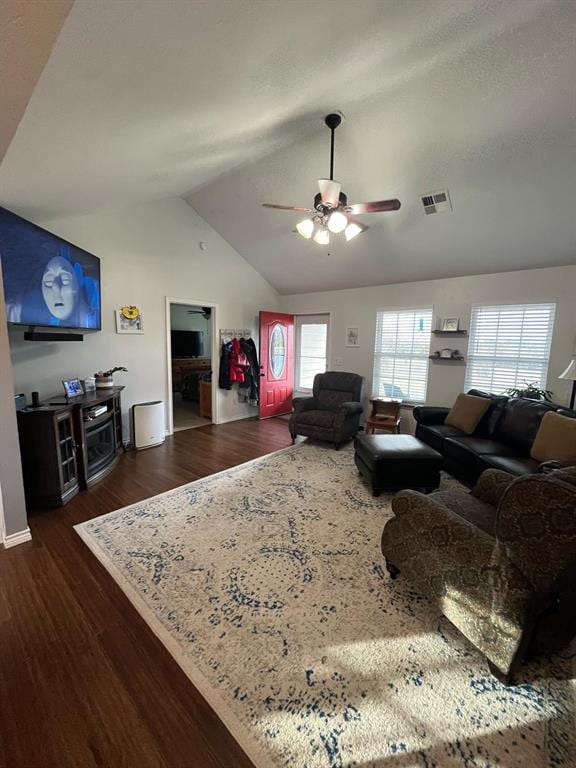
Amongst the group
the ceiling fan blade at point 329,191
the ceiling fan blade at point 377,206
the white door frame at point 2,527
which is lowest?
the white door frame at point 2,527

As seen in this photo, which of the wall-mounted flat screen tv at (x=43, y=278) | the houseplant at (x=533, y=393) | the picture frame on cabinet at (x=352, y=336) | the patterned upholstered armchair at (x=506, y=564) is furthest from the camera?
the picture frame on cabinet at (x=352, y=336)

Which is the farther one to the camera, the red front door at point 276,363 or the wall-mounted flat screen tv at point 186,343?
the wall-mounted flat screen tv at point 186,343

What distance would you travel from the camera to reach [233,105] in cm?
201

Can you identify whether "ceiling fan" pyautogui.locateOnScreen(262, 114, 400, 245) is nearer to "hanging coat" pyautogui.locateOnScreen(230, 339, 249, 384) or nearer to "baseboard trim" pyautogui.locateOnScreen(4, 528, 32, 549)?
"hanging coat" pyautogui.locateOnScreen(230, 339, 249, 384)

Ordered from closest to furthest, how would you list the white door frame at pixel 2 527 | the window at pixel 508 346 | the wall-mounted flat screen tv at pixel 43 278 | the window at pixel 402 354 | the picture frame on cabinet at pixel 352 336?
the white door frame at pixel 2 527, the wall-mounted flat screen tv at pixel 43 278, the window at pixel 508 346, the window at pixel 402 354, the picture frame on cabinet at pixel 352 336

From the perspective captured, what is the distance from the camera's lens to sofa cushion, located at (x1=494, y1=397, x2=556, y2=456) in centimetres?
310

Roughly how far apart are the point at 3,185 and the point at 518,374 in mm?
5469

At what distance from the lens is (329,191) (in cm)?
246

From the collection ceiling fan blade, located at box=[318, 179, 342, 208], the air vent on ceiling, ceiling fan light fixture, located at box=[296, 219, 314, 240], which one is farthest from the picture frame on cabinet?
ceiling fan blade, located at box=[318, 179, 342, 208]

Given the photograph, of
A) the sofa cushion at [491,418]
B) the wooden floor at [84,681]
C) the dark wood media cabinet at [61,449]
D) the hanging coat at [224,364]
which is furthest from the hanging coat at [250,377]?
the wooden floor at [84,681]

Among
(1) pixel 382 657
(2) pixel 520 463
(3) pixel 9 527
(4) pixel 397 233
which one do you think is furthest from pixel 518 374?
(3) pixel 9 527

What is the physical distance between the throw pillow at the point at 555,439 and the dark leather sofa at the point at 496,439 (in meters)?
0.12

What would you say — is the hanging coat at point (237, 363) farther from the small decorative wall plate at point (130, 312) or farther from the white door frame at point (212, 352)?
the small decorative wall plate at point (130, 312)

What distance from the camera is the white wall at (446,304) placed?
3.75m
